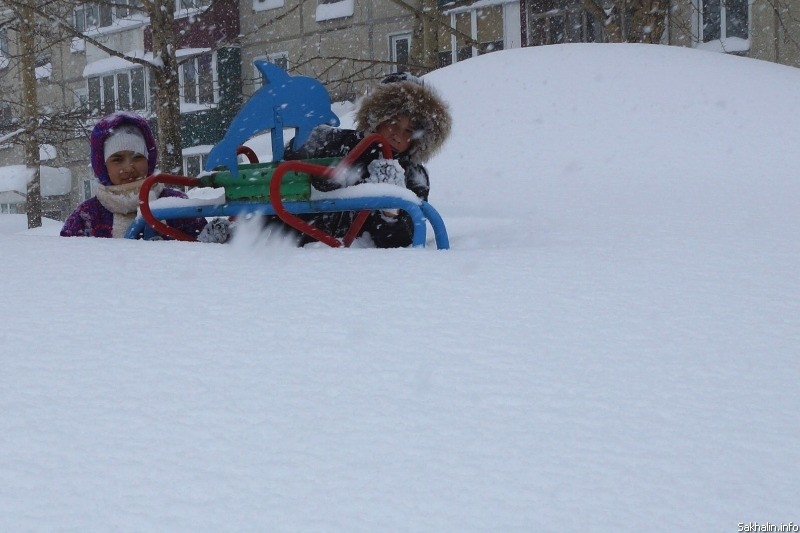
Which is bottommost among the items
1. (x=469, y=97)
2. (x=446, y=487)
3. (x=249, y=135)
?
(x=446, y=487)

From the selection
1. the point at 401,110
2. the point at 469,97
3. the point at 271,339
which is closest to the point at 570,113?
the point at 469,97

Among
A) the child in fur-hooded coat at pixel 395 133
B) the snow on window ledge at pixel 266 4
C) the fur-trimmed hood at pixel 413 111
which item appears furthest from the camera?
the snow on window ledge at pixel 266 4

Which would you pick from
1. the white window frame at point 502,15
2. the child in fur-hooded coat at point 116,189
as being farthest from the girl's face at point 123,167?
the white window frame at point 502,15

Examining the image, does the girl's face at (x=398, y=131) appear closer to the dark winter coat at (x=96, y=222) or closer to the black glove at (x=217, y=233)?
the black glove at (x=217, y=233)

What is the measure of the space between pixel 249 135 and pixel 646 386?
6.00ft

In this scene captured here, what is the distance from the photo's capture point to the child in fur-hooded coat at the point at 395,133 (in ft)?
9.87

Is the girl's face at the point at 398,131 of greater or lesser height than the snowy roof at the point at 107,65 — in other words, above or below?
below

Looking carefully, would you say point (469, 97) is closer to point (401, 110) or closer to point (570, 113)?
point (570, 113)

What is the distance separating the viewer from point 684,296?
187cm

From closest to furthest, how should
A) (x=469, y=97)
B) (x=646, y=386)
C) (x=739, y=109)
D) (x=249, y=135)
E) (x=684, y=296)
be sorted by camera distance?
1. (x=646, y=386)
2. (x=684, y=296)
3. (x=249, y=135)
4. (x=739, y=109)
5. (x=469, y=97)

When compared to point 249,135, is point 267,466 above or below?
below

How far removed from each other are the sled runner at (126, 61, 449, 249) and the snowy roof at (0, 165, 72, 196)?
60.1 feet

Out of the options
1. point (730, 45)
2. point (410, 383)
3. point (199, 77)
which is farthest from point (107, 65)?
point (410, 383)

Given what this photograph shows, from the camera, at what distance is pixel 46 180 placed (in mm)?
19875
